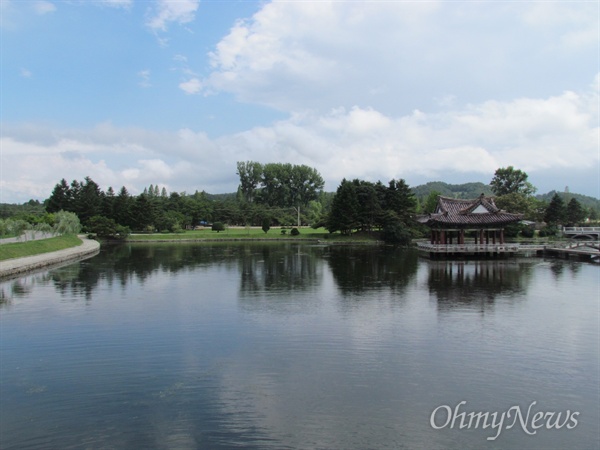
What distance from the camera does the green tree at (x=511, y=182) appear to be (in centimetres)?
8094

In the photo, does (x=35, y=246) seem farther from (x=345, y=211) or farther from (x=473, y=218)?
(x=473, y=218)

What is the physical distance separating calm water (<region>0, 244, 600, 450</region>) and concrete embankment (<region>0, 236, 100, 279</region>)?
20.8 feet

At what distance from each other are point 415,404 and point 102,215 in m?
71.8

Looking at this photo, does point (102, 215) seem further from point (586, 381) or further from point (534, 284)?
point (586, 381)

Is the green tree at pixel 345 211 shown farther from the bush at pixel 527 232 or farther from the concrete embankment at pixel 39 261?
the concrete embankment at pixel 39 261

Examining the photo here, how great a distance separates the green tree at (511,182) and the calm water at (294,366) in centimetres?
6321

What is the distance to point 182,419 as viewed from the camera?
9.00 metres

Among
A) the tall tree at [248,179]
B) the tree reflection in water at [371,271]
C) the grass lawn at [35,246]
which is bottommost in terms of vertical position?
the tree reflection in water at [371,271]

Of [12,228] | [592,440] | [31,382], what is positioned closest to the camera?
[592,440]

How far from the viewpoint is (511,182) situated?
3219 inches

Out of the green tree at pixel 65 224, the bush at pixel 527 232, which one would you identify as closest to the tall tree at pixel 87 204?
the green tree at pixel 65 224

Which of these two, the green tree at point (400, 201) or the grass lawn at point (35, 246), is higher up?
the green tree at point (400, 201)

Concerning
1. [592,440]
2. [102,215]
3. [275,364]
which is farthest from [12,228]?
[592,440]

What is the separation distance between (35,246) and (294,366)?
124ft
